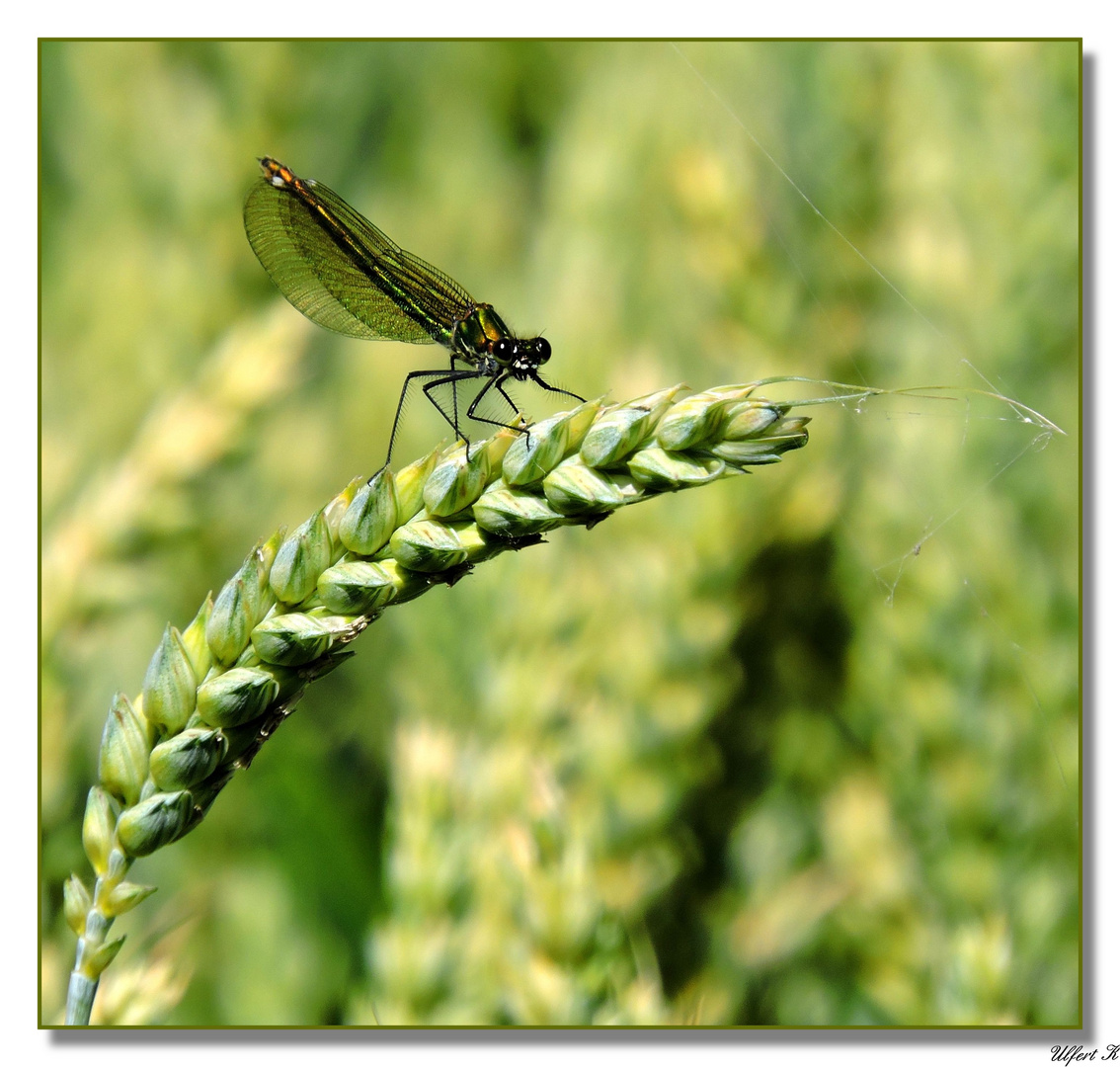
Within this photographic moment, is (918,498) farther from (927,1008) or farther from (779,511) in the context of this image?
(927,1008)

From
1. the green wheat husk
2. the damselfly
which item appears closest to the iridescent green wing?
the damselfly

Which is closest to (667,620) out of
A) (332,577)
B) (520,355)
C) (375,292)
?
(520,355)

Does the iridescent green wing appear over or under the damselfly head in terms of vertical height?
over

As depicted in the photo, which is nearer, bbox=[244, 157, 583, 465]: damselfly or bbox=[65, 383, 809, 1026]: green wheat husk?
bbox=[65, 383, 809, 1026]: green wheat husk

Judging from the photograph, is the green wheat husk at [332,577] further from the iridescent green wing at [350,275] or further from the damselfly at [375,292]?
the iridescent green wing at [350,275]

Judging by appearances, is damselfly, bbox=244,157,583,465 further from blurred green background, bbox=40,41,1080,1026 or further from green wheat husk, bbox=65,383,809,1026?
green wheat husk, bbox=65,383,809,1026

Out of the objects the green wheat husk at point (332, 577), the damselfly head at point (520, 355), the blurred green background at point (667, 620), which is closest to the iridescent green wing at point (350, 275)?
the damselfly head at point (520, 355)
